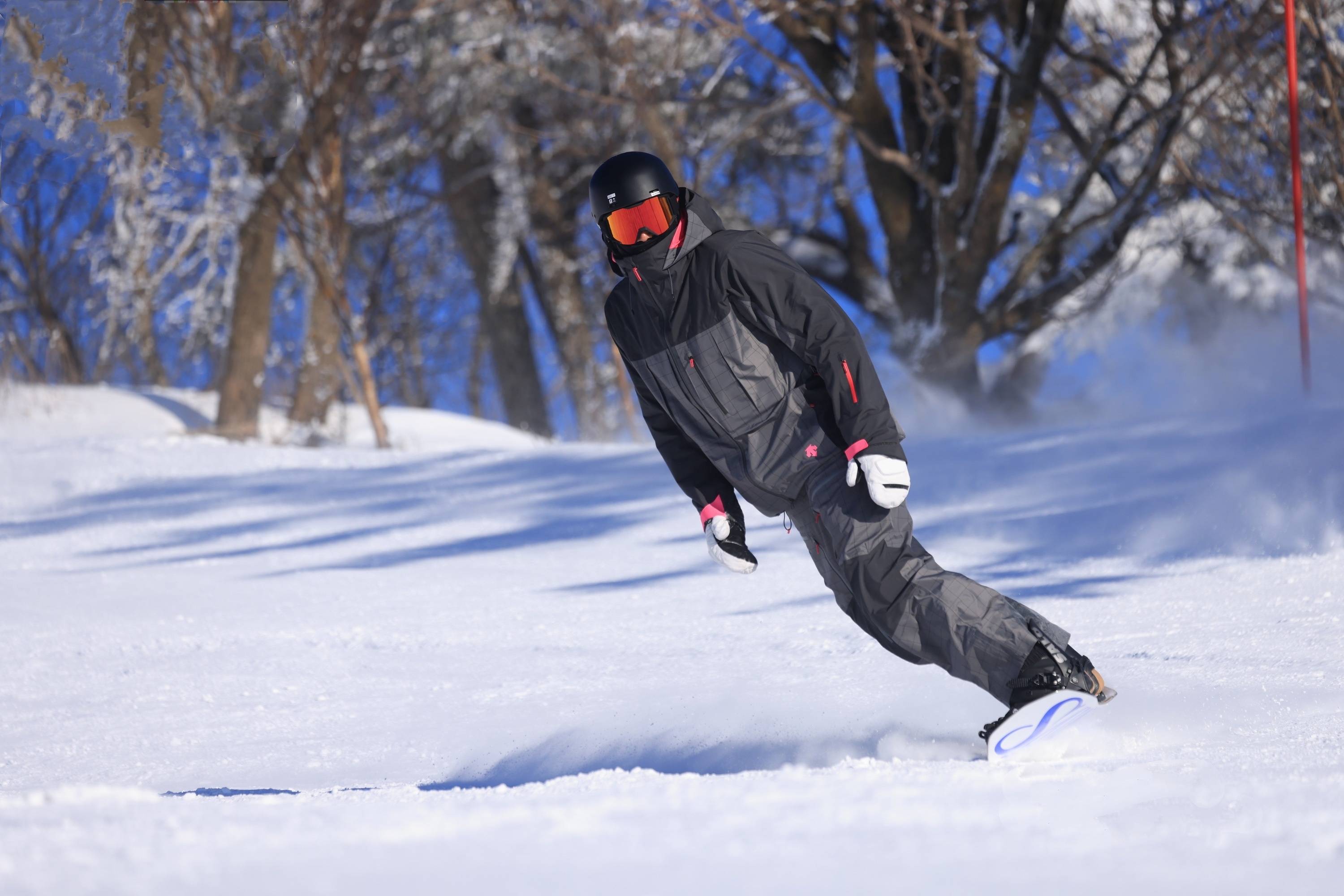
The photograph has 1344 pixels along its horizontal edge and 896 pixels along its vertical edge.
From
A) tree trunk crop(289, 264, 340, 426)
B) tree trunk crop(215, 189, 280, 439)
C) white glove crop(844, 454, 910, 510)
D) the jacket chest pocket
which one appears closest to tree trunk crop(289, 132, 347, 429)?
tree trunk crop(289, 264, 340, 426)

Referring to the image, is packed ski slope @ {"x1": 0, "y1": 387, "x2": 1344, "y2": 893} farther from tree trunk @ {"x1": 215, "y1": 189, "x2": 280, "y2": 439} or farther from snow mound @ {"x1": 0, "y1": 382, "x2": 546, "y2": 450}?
tree trunk @ {"x1": 215, "y1": 189, "x2": 280, "y2": 439}

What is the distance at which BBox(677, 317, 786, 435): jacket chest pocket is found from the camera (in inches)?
108

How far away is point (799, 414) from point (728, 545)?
0.49 m

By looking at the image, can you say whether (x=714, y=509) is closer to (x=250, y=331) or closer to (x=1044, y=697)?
(x=1044, y=697)

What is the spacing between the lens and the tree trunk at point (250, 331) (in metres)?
12.3

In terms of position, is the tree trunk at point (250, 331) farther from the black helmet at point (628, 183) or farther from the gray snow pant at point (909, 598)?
the gray snow pant at point (909, 598)

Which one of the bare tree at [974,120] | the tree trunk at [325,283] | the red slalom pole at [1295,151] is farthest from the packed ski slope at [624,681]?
the bare tree at [974,120]

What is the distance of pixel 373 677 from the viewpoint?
3.95 m

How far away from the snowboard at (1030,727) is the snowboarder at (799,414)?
0.03 meters

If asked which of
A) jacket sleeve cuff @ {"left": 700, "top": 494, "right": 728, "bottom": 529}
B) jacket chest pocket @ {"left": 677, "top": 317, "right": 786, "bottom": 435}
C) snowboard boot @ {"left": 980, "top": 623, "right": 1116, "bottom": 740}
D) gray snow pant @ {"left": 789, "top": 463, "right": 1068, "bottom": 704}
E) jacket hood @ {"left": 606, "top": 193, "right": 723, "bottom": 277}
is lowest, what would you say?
snowboard boot @ {"left": 980, "top": 623, "right": 1116, "bottom": 740}

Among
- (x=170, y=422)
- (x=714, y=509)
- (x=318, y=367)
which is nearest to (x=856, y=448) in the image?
(x=714, y=509)

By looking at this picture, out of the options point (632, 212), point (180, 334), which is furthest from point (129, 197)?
point (632, 212)

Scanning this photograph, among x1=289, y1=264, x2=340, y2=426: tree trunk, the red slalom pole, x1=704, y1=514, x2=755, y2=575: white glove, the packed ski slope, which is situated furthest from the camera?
x1=289, y1=264, x2=340, y2=426: tree trunk

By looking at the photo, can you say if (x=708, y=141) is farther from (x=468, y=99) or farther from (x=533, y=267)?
(x=533, y=267)
